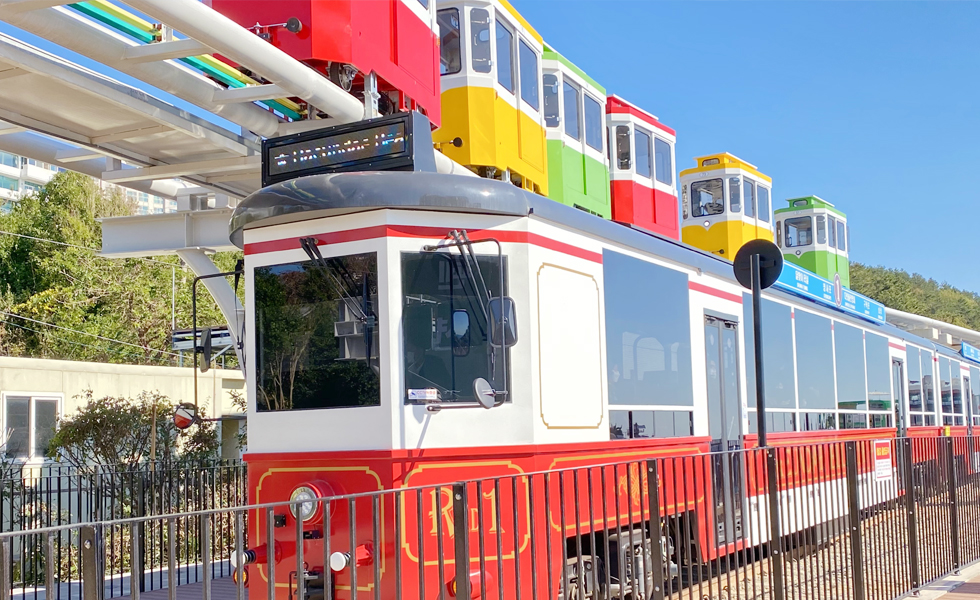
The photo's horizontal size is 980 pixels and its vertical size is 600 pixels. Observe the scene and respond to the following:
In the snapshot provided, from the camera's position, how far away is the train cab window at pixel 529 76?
33.6 feet

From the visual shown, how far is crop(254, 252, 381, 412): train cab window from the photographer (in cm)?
636

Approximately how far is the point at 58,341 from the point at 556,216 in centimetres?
2478

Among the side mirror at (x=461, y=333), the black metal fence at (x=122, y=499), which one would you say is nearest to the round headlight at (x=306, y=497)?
the side mirror at (x=461, y=333)

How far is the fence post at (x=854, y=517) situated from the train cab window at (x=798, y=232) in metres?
14.7

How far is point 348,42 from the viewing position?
25.0 ft

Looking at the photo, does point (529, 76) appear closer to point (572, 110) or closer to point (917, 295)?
point (572, 110)

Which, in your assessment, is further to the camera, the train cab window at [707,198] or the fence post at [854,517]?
the train cab window at [707,198]

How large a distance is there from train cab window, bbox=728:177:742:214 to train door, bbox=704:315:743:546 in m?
8.51

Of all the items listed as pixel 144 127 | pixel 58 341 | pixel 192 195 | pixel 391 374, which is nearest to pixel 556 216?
pixel 391 374

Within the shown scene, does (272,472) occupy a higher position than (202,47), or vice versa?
(202,47)

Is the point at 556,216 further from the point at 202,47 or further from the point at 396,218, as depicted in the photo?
the point at 202,47

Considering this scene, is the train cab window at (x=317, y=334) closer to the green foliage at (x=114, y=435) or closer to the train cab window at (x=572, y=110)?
the train cab window at (x=572, y=110)

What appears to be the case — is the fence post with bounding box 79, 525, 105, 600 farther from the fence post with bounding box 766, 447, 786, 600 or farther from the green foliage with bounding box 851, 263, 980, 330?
the green foliage with bounding box 851, 263, 980, 330

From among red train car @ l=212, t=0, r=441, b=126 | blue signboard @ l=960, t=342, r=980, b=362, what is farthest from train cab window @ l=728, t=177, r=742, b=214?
red train car @ l=212, t=0, r=441, b=126
